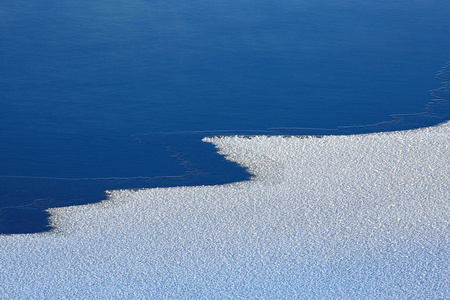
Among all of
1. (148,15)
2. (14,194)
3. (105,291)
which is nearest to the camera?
(105,291)

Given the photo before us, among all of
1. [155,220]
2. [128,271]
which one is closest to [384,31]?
[155,220]

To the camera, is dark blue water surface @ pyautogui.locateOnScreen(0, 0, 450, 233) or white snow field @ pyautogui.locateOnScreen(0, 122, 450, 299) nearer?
white snow field @ pyautogui.locateOnScreen(0, 122, 450, 299)

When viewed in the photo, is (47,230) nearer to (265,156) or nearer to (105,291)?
(105,291)

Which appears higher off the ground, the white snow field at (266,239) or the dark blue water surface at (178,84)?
the dark blue water surface at (178,84)

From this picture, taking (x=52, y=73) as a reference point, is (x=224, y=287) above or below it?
below

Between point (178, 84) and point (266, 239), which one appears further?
point (178, 84)
